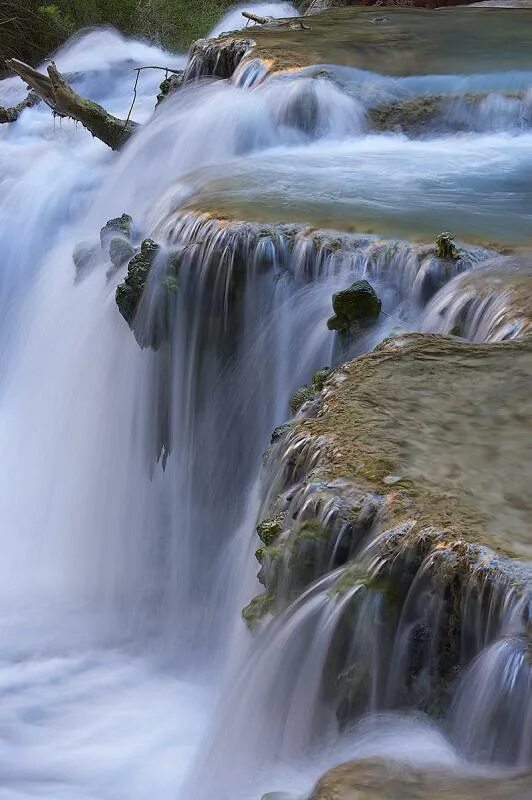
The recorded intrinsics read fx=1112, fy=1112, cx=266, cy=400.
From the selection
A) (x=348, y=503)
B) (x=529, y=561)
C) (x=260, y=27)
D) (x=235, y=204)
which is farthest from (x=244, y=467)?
(x=260, y=27)

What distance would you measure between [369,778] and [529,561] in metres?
0.76

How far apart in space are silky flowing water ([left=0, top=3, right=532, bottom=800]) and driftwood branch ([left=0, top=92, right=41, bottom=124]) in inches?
148

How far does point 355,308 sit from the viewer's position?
5.45 meters

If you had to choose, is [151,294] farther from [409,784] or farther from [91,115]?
[91,115]

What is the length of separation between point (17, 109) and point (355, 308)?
8.70 m

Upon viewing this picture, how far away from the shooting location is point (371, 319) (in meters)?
5.49

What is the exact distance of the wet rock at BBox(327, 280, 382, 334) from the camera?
541 cm

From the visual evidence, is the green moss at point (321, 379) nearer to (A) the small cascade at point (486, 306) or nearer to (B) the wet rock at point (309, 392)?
(B) the wet rock at point (309, 392)

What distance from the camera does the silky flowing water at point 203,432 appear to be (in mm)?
3805

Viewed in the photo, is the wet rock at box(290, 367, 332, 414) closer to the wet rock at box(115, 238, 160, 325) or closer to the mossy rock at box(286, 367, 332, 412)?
the mossy rock at box(286, 367, 332, 412)

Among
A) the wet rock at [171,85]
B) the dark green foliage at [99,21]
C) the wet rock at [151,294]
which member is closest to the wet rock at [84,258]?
the wet rock at [151,294]

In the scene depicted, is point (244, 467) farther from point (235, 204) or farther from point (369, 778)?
point (369, 778)

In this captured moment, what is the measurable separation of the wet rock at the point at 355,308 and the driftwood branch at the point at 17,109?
8.32 m

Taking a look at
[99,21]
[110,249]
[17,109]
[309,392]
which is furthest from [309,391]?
[99,21]
